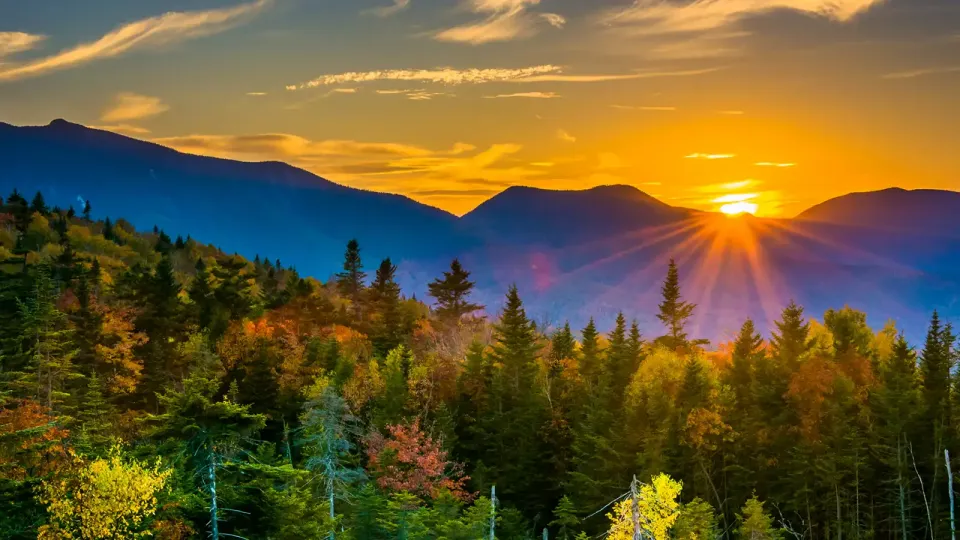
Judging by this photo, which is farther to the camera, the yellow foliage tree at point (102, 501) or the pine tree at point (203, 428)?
the yellow foliage tree at point (102, 501)

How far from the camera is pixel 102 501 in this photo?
2838 cm

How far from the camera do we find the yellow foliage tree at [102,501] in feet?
90.3

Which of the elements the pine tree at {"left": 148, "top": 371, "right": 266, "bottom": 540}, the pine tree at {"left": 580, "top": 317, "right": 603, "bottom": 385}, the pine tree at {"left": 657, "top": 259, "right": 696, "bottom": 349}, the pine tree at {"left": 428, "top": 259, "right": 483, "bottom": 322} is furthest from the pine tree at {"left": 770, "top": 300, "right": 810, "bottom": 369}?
the pine tree at {"left": 148, "top": 371, "right": 266, "bottom": 540}

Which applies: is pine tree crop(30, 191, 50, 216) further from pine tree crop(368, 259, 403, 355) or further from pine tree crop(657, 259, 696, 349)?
pine tree crop(657, 259, 696, 349)

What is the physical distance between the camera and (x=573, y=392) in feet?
225

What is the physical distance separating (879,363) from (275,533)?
173 feet

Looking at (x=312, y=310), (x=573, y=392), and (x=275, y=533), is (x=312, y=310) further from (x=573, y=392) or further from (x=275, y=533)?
(x=275, y=533)

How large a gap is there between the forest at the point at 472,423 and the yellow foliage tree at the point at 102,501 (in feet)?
0.34

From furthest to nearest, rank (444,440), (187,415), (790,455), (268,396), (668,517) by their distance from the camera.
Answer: (268,396)
(444,440)
(790,455)
(668,517)
(187,415)

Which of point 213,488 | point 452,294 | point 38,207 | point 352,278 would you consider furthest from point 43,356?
point 38,207

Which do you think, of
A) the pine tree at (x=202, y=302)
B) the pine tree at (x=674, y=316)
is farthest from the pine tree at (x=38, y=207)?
the pine tree at (x=674, y=316)

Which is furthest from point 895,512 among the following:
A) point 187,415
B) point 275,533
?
point 187,415

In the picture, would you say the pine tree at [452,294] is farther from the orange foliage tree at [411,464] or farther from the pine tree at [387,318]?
the orange foliage tree at [411,464]

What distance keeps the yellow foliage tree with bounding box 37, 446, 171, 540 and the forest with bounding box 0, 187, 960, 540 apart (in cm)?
10
